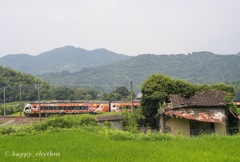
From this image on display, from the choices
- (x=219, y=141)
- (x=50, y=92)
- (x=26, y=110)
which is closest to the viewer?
(x=219, y=141)

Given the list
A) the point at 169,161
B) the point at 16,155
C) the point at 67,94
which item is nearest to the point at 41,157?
the point at 16,155

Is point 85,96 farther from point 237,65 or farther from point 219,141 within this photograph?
point 237,65

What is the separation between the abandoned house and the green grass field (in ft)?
21.5

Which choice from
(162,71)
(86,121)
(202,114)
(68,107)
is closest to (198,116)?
(202,114)

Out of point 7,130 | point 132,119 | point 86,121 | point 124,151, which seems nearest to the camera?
point 124,151

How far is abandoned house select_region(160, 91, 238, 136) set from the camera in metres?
18.5

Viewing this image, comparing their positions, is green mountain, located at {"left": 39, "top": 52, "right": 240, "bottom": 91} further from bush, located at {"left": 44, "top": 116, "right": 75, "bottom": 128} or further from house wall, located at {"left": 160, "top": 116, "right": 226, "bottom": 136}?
bush, located at {"left": 44, "top": 116, "right": 75, "bottom": 128}

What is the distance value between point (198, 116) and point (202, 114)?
435mm

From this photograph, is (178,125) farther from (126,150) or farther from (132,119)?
(126,150)

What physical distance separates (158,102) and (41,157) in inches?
591

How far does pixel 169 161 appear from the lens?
300 inches

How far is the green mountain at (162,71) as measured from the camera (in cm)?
14262

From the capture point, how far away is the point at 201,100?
19.9 m

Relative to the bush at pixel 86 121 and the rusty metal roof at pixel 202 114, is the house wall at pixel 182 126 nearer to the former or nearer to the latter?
the rusty metal roof at pixel 202 114
